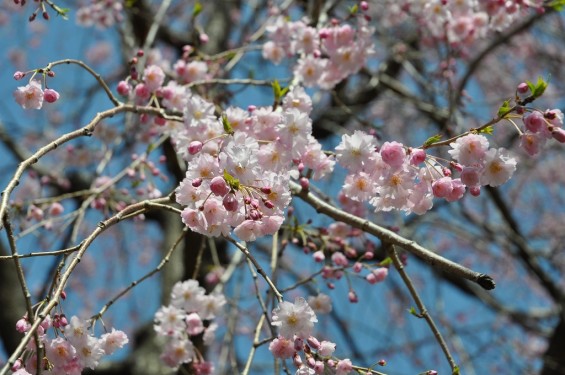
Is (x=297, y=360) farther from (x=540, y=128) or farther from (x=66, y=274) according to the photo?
(x=540, y=128)

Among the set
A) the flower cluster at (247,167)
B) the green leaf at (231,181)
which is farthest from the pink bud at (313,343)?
the green leaf at (231,181)

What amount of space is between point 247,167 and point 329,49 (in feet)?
4.58

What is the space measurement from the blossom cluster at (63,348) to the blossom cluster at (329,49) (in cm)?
155

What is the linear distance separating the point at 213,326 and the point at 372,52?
1460mm

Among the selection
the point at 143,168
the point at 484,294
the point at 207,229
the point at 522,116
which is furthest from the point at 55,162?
the point at 522,116

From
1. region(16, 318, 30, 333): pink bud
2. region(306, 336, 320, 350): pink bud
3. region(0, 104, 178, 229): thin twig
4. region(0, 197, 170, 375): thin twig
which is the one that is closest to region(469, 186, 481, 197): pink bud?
region(306, 336, 320, 350): pink bud

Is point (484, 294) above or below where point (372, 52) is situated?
below

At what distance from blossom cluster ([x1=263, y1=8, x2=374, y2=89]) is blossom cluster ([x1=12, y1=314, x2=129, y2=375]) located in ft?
5.10

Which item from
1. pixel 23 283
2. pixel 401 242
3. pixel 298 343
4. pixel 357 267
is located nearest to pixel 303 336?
pixel 298 343

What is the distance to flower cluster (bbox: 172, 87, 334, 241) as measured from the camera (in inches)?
64.6

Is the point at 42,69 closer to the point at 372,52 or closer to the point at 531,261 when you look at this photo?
the point at 372,52

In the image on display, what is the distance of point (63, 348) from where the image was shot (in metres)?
1.73

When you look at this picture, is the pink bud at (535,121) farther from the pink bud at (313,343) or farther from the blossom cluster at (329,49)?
the blossom cluster at (329,49)

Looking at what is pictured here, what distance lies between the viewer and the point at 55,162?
617 centimetres
